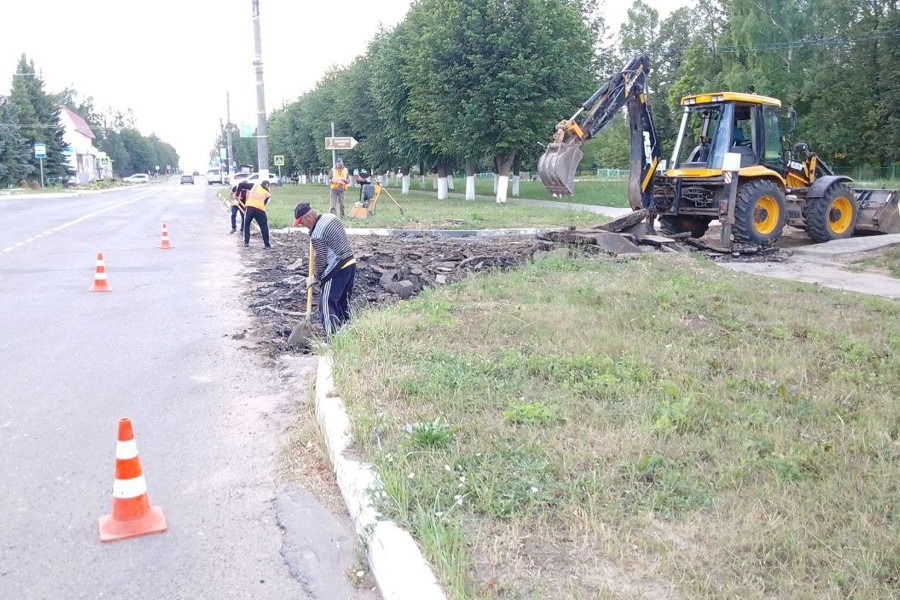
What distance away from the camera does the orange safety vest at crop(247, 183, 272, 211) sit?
54.8ft

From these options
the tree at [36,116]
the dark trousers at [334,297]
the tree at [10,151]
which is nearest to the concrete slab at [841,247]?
the dark trousers at [334,297]

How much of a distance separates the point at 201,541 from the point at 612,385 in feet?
9.72

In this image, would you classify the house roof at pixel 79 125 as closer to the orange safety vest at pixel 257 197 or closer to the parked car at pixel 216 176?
the parked car at pixel 216 176

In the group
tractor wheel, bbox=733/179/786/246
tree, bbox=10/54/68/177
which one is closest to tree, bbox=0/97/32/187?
tree, bbox=10/54/68/177

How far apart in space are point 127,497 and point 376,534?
4.56 ft

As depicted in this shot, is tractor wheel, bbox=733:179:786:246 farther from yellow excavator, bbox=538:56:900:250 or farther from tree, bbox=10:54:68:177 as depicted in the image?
tree, bbox=10:54:68:177

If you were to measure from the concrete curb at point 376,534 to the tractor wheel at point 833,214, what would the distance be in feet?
44.3

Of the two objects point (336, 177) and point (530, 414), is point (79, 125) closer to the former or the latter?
point (336, 177)

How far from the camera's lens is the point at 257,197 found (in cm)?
1677

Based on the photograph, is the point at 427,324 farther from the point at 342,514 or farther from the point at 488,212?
the point at 488,212

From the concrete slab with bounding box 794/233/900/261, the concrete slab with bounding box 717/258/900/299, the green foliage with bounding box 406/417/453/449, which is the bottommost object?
the concrete slab with bounding box 717/258/900/299

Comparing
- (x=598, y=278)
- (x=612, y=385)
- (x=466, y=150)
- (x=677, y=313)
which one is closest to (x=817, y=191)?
(x=598, y=278)

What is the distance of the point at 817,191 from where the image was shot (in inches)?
618

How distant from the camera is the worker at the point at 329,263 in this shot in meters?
8.14
